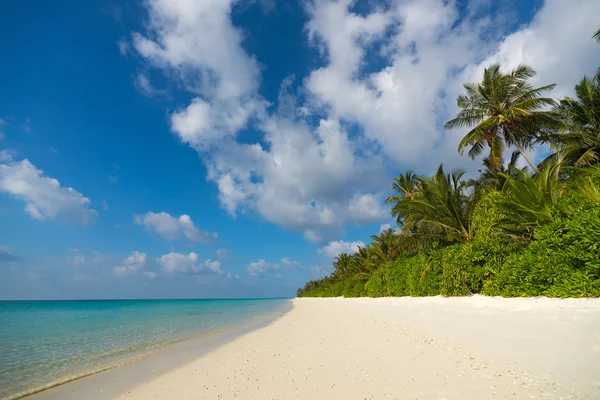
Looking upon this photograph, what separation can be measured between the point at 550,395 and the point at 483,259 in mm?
9984

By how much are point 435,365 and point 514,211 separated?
9327mm

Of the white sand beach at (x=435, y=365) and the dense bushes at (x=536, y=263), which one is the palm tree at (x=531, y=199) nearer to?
the dense bushes at (x=536, y=263)

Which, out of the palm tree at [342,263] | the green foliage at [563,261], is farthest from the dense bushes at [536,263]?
the palm tree at [342,263]

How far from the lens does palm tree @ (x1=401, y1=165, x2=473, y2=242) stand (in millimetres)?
17766

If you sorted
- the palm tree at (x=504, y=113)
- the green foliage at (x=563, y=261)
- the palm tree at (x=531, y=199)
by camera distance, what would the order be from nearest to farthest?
the green foliage at (x=563, y=261), the palm tree at (x=531, y=199), the palm tree at (x=504, y=113)

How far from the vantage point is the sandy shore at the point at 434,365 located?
145 inches

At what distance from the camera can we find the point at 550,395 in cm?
322

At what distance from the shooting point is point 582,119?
19.4 m

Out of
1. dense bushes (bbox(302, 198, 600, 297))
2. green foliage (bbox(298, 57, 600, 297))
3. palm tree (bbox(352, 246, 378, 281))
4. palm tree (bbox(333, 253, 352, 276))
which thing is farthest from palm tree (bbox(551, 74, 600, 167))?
palm tree (bbox(333, 253, 352, 276))

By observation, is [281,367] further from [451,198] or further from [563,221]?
[451,198]

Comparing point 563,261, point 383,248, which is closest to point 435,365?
point 563,261

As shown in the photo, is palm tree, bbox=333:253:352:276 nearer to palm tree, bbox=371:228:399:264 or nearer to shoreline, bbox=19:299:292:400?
palm tree, bbox=371:228:399:264

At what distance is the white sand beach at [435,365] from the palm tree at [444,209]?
10522mm

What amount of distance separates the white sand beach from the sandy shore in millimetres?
14
